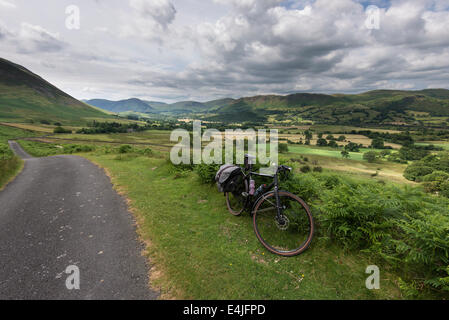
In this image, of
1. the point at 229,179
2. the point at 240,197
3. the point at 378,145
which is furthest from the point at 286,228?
the point at 378,145

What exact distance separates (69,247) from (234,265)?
4.72 m

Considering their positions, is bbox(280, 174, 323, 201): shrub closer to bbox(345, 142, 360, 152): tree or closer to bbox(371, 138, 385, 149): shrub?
bbox(345, 142, 360, 152): tree

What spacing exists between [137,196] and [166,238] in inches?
171

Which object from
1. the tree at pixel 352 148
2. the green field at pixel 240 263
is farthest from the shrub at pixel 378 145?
the green field at pixel 240 263

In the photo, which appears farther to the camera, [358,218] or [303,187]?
[303,187]

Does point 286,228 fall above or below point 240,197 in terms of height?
below

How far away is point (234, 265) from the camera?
4.50 metres

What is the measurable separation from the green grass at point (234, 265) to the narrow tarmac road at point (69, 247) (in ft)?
1.90

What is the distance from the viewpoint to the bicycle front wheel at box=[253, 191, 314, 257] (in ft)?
16.3

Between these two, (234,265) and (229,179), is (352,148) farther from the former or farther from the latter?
(234,265)

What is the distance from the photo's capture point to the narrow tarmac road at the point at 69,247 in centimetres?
388

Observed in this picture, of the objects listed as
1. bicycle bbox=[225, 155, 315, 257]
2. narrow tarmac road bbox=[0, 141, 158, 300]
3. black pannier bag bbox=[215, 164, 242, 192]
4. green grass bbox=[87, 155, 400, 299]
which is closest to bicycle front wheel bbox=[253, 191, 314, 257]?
bicycle bbox=[225, 155, 315, 257]

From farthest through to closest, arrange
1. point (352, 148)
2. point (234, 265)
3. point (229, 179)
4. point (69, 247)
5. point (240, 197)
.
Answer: point (352, 148), point (240, 197), point (229, 179), point (69, 247), point (234, 265)
